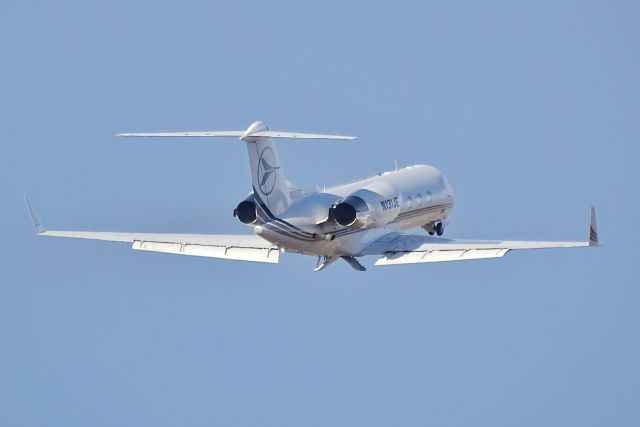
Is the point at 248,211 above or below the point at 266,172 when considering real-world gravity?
below

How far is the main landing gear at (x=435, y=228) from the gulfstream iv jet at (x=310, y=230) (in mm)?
6502

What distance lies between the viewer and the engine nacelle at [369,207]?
82438 millimetres

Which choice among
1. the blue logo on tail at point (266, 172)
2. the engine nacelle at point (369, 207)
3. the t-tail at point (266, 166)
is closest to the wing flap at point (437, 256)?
the engine nacelle at point (369, 207)

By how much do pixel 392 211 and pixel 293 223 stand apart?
774 cm

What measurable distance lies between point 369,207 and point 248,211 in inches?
217

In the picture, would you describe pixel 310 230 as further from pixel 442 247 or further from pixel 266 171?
pixel 442 247

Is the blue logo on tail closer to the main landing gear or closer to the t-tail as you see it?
the t-tail

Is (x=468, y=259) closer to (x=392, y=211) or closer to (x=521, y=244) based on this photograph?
(x=521, y=244)

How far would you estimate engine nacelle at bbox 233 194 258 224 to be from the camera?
80.9 metres

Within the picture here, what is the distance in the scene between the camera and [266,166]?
81.1 m

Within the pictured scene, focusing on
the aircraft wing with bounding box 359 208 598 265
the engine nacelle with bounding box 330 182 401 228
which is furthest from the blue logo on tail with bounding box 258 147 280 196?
the aircraft wing with bounding box 359 208 598 265

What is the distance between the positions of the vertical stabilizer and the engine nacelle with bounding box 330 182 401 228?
220 cm

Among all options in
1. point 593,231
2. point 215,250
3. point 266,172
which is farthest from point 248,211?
point 593,231

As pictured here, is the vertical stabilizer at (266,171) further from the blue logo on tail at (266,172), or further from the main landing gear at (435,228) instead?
the main landing gear at (435,228)
